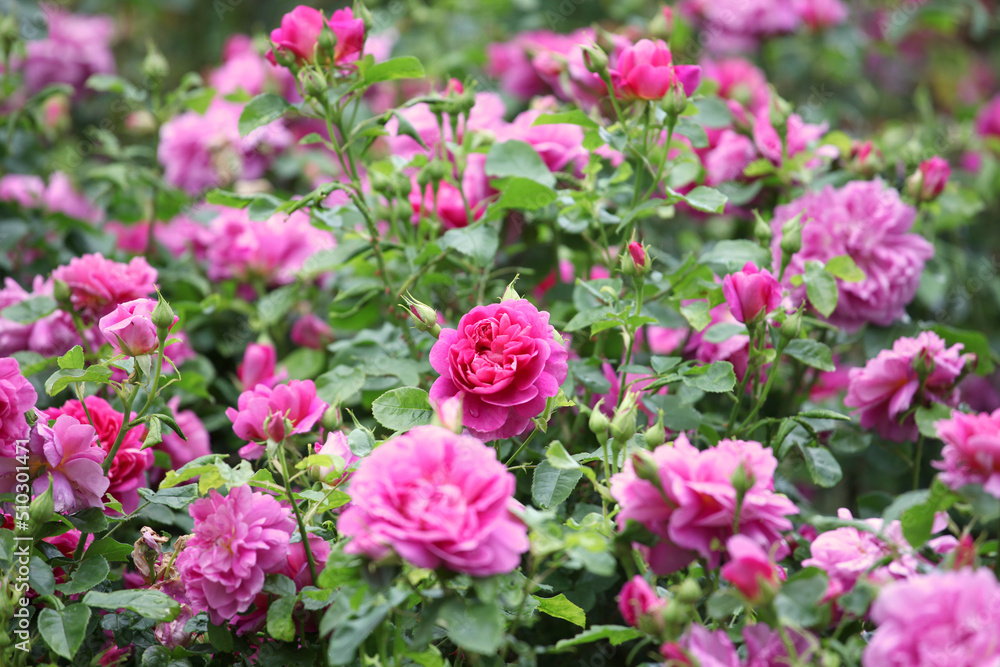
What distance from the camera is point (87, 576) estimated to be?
100cm

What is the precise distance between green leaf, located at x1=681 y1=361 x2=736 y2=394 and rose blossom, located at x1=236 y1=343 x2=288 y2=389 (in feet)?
2.29

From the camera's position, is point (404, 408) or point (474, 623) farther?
point (404, 408)

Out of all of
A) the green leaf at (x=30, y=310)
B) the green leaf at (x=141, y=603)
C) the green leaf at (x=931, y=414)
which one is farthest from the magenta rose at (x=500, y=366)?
the green leaf at (x=30, y=310)

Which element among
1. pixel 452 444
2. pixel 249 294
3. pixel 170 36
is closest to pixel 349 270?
pixel 249 294

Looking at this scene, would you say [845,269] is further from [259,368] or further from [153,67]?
[153,67]

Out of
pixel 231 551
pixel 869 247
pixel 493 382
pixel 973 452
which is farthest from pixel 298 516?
pixel 869 247

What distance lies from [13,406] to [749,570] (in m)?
0.86

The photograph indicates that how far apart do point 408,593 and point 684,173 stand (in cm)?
96

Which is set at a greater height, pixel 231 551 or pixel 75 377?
pixel 75 377

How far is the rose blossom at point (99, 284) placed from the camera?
4.32ft

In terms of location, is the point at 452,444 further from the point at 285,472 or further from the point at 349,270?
the point at 349,270

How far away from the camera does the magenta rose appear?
0.94 m

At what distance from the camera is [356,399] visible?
4.83 feet

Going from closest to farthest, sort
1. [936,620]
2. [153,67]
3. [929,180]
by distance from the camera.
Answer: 1. [936,620]
2. [929,180]
3. [153,67]
